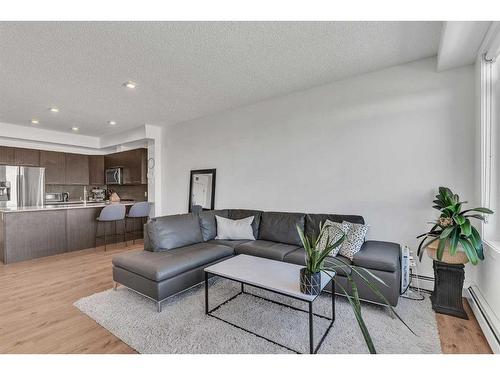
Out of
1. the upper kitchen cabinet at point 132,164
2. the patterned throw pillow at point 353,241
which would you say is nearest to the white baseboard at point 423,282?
the patterned throw pillow at point 353,241

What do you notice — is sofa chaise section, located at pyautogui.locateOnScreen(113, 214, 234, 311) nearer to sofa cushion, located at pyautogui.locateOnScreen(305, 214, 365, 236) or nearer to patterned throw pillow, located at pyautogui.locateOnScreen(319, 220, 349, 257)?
sofa cushion, located at pyautogui.locateOnScreen(305, 214, 365, 236)

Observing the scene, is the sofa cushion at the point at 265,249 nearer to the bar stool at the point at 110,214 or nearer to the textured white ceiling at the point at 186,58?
the textured white ceiling at the point at 186,58

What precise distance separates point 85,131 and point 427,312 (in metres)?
6.99

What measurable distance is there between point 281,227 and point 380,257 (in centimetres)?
130

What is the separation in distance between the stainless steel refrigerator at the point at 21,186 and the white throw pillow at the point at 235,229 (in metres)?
4.95

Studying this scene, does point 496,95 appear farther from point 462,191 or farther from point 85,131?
point 85,131

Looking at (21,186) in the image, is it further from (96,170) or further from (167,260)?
(167,260)

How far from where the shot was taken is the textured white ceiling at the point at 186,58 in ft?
6.89

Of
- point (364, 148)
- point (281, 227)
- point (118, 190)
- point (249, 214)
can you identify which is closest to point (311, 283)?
point (281, 227)

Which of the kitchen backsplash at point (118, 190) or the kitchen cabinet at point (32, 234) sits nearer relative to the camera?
the kitchen cabinet at point (32, 234)

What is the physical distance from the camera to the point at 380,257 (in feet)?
7.45
